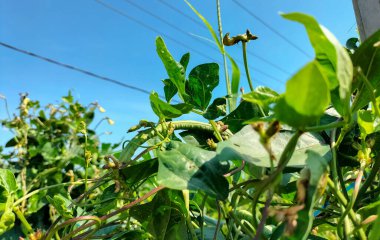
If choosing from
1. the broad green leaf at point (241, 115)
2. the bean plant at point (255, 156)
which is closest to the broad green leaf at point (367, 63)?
the bean plant at point (255, 156)

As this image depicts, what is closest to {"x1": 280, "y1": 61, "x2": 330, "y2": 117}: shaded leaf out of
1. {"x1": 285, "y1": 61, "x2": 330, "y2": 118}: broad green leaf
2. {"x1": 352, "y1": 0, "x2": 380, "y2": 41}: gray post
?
{"x1": 285, "y1": 61, "x2": 330, "y2": 118}: broad green leaf

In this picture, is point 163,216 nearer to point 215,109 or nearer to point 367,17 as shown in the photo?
point 215,109

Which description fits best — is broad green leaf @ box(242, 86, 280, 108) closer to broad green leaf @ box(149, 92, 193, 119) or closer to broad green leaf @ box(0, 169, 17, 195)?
broad green leaf @ box(149, 92, 193, 119)

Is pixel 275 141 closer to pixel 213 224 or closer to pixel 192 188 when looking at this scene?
pixel 192 188

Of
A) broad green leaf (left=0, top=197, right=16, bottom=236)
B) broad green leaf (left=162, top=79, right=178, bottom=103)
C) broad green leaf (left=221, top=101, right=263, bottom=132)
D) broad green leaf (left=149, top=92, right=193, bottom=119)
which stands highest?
broad green leaf (left=162, top=79, right=178, bottom=103)

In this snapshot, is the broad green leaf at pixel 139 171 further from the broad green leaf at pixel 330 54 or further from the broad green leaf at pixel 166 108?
the broad green leaf at pixel 330 54

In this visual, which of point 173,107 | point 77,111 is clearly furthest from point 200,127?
point 77,111
